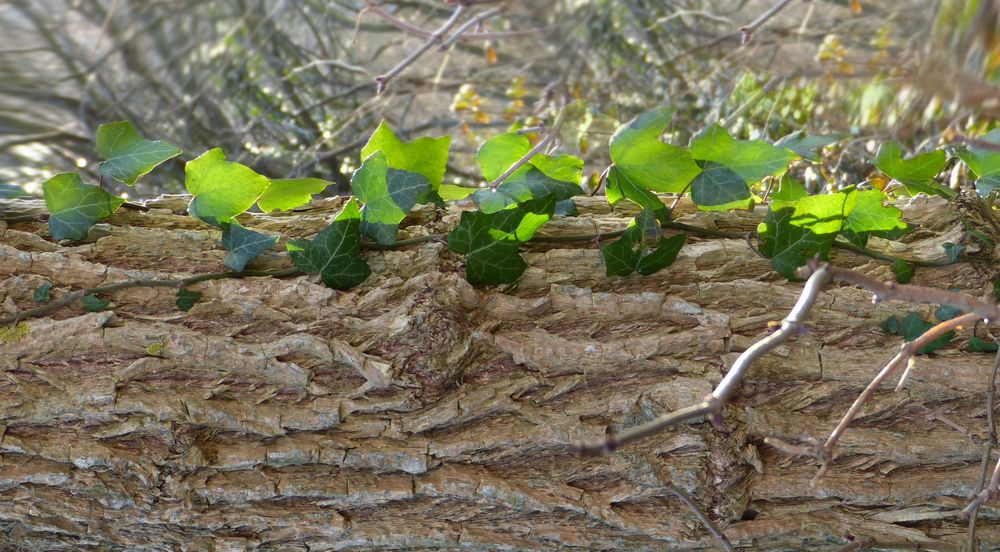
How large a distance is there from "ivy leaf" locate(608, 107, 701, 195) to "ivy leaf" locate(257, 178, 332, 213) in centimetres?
36

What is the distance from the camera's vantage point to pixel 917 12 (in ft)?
7.72

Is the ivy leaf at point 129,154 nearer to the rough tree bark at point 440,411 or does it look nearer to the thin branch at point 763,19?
the rough tree bark at point 440,411

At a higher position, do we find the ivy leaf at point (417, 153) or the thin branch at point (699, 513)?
the ivy leaf at point (417, 153)

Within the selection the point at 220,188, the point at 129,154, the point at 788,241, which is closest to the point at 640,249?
the point at 788,241

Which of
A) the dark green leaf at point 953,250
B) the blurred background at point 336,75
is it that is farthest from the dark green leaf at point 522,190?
the blurred background at point 336,75

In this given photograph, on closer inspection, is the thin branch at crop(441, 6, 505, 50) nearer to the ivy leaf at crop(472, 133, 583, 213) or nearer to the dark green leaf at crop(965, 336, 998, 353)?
the ivy leaf at crop(472, 133, 583, 213)

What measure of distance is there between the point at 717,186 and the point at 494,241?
28 cm

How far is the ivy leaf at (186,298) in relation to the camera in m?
0.90

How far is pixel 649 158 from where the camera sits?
950 mm

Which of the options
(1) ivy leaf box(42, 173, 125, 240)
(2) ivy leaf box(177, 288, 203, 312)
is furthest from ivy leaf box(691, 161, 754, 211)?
(1) ivy leaf box(42, 173, 125, 240)

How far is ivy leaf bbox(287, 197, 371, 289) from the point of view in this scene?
900mm

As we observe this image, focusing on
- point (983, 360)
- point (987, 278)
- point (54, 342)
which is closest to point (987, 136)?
point (987, 278)

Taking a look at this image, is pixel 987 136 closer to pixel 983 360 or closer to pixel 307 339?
pixel 983 360

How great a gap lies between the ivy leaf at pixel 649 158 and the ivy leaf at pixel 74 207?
60cm
